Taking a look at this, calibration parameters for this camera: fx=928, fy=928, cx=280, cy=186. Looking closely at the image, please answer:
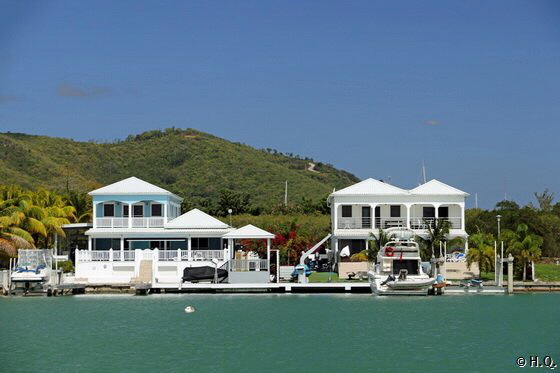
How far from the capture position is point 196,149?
116m

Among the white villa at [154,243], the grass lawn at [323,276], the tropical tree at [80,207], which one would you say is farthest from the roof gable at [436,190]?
the tropical tree at [80,207]

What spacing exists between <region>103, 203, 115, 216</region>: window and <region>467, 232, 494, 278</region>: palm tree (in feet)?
71.2

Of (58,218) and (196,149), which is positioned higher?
(196,149)

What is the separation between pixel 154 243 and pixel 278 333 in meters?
22.9

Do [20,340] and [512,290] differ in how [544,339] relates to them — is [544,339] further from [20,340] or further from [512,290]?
[20,340]

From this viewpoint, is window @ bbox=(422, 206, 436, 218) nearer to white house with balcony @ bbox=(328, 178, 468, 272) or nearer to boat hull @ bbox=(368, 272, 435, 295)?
white house with balcony @ bbox=(328, 178, 468, 272)

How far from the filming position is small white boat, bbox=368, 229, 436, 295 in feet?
150

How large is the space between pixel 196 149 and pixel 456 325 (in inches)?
3253

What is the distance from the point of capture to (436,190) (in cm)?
5941

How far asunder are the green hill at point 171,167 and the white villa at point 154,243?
105ft

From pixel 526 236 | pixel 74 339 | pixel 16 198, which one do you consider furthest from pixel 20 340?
pixel 526 236

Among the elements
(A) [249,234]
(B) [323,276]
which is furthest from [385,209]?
(A) [249,234]

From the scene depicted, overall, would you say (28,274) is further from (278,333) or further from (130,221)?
(278,333)

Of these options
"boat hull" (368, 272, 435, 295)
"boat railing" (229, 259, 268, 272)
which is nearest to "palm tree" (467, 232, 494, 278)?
"boat hull" (368, 272, 435, 295)
